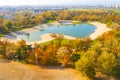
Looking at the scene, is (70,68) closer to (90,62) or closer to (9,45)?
(90,62)

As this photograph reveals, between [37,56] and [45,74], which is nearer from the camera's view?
[45,74]

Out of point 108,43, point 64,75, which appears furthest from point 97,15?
point 64,75

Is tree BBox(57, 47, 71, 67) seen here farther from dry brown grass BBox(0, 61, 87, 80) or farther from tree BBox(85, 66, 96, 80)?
tree BBox(85, 66, 96, 80)

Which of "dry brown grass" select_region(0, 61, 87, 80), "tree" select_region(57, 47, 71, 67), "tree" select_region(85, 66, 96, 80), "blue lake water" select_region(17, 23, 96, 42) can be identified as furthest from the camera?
"blue lake water" select_region(17, 23, 96, 42)

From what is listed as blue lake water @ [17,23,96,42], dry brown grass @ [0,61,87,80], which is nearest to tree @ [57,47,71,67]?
dry brown grass @ [0,61,87,80]

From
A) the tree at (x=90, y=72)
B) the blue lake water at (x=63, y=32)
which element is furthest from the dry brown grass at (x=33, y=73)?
the blue lake water at (x=63, y=32)

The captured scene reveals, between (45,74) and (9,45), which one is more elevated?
(9,45)

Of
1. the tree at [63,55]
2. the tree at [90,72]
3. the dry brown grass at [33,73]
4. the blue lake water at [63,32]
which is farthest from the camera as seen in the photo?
the blue lake water at [63,32]

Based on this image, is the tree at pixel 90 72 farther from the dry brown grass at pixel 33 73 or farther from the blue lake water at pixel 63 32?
the blue lake water at pixel 63 32
